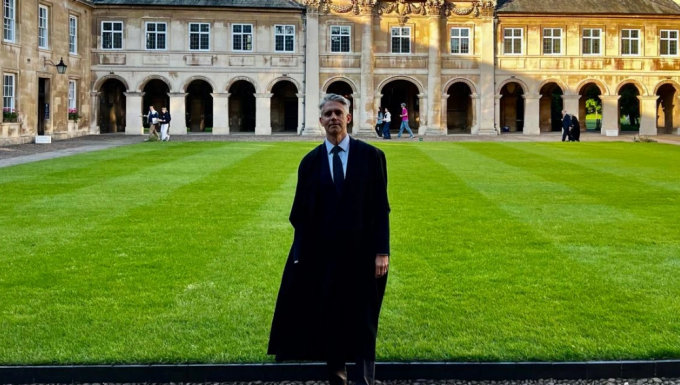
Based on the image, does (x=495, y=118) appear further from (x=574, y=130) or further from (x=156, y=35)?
(x=156, y=35)

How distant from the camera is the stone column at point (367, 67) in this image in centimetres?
4838

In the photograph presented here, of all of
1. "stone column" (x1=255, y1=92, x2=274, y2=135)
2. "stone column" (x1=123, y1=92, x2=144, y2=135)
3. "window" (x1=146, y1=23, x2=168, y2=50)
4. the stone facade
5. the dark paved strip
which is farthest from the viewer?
"stone column" (x1=255, y1=92, x2=274, y2=135)

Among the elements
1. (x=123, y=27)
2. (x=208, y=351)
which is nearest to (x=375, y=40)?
(x=123, y=27)

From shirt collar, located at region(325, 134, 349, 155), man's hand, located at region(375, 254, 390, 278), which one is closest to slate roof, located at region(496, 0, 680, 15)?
shirt collar, located at region(325, 134, 349, 155)

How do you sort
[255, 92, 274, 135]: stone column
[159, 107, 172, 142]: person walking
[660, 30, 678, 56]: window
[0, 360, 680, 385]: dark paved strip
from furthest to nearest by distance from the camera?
[660, 30, 678, 56]: window
[255, 92, 274, 135]: stone column
[159, 107, 172, 142]: person walking
[0, 360, 680, 385]: dark paved strip

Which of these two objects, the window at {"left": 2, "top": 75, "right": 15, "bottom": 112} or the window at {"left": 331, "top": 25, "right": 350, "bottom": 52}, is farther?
the window at {"left": 331, "top": 25, "right": 350, "bottom": 52}

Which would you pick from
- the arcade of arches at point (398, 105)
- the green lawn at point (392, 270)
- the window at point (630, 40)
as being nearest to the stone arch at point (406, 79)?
the arcade of arches at point (398, 105)

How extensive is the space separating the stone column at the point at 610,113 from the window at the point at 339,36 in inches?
653

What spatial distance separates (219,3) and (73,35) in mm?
8621

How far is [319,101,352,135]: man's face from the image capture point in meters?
5.83

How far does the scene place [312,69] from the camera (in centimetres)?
4831

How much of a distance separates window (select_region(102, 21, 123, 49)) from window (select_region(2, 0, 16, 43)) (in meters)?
11.4

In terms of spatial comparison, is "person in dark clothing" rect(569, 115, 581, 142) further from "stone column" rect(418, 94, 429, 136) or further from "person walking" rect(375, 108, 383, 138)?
"person walking" rect(375, 108, 383, 138)

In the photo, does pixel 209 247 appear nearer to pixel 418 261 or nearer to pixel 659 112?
pixel 418 261
